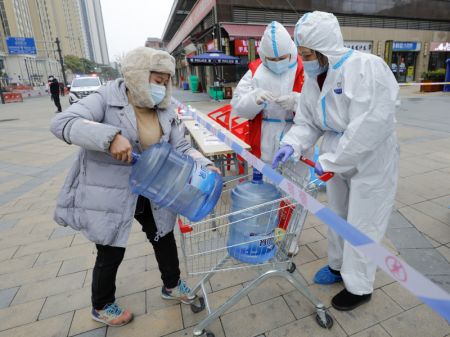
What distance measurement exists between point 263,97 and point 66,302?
231 centimetres

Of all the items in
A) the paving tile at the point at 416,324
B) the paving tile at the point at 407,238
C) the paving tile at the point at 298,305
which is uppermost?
the paving tile at the point at 407,238

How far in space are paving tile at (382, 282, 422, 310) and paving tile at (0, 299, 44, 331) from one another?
2.69 metres

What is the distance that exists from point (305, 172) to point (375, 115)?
0.93 m

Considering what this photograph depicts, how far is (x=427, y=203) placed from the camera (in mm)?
3676

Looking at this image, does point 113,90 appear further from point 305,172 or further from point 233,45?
point 233,45

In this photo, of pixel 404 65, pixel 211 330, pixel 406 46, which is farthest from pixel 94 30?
pixel 211 330

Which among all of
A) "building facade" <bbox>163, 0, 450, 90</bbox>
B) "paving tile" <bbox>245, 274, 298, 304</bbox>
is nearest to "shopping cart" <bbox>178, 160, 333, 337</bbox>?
"paving tile" <bbox>245, 274, 298, 304</bbox>

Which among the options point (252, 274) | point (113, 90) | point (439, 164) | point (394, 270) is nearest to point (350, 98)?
point (394, 270)

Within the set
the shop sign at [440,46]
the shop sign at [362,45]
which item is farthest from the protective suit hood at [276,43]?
the shop sign at [440,46]

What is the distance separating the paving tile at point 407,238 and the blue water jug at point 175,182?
2.09 m

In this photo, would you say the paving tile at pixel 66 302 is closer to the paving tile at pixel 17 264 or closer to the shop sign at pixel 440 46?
the paving tile at pixel 17 264

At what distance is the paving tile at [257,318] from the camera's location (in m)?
2.06

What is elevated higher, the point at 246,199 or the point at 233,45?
the point at 233,45

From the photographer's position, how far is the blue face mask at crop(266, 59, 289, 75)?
8.62 ft
